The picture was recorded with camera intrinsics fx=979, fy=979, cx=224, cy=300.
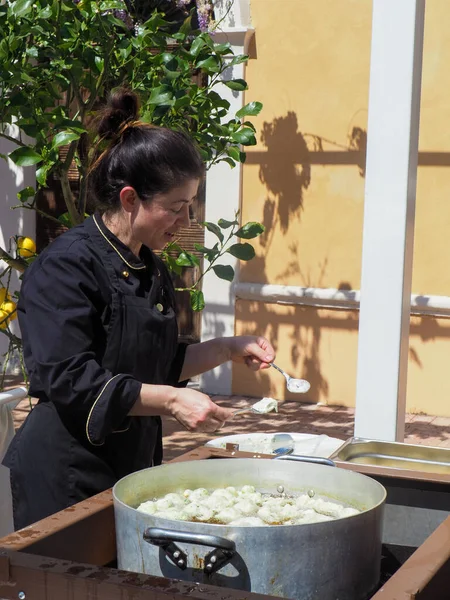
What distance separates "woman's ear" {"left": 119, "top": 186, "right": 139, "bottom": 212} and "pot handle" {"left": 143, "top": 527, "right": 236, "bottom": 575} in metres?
0.98

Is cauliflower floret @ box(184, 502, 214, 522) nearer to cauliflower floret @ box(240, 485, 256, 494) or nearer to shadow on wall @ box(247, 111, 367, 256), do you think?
cauliflower floret @ box(240, 485, 256, 494)

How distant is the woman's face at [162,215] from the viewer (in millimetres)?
2164

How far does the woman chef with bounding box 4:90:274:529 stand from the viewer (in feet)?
6.36

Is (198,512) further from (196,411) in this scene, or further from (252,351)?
(252,351)

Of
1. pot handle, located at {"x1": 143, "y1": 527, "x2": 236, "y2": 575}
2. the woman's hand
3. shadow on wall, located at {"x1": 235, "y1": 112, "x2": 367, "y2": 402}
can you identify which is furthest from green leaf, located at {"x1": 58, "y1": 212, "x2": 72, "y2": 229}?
shadow on wall, located at {"x1": 235, "y1": 112, "x2": 367, "y2": 402}

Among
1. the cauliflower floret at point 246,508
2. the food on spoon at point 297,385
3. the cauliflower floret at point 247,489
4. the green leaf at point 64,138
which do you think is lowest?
the food on spoon at point 297,385

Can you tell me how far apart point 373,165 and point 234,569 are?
2.13 meters

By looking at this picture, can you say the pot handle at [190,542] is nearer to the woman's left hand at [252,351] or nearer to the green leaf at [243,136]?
the woman's left hand at [252,351]

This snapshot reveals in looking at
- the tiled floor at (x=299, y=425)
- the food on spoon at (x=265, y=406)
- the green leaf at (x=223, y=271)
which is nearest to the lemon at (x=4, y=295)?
the green leaf at (x=223, y=271)

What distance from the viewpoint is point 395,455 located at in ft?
7.39

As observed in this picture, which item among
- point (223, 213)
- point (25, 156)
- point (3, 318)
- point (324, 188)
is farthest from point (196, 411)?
point (223, 213)

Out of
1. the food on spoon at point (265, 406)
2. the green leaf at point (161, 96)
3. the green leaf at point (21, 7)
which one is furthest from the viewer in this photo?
the green leaf at point (161, 96)

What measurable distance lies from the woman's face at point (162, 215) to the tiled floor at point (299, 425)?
367 centimetres

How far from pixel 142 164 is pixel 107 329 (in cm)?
37
